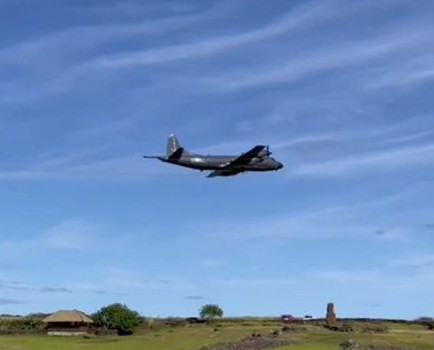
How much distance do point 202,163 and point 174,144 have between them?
628cm

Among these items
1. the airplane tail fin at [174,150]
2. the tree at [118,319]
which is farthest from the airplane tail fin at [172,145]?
the tree at [118,319]

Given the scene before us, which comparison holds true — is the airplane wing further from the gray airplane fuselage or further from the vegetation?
the vegetation

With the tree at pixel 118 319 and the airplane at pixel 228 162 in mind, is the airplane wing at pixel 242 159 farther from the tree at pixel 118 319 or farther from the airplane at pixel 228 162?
the tree at pixel 118 319

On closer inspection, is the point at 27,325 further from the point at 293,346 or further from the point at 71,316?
the point at 293,346

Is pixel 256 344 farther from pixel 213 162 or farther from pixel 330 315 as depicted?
pixel 330 315

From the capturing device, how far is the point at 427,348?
84250mm

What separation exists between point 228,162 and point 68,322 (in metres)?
71.0

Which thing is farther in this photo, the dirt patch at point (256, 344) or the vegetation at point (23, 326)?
the vegetation at point (23, 326)

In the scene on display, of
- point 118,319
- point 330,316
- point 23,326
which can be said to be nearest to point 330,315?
point 330,316

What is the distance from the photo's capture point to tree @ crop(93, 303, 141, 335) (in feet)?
424

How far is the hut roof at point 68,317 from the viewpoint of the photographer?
133 meters

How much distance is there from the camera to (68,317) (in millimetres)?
133750

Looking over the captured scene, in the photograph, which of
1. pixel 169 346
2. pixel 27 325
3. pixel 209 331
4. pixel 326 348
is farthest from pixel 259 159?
pixel 27 325

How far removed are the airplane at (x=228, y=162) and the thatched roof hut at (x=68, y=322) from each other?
63.6 meters
